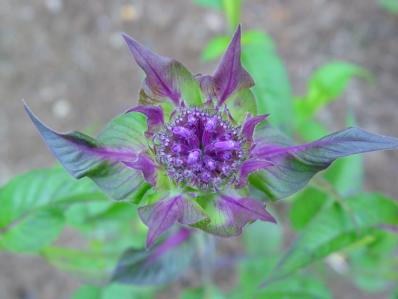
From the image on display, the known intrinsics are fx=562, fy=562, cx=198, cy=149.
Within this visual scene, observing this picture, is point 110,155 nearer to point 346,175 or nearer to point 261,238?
point 346,175

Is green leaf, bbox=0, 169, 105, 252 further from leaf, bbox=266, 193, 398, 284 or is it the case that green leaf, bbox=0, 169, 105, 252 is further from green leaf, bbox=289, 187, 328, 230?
green leaf, bbox=289, 187, 328, 230

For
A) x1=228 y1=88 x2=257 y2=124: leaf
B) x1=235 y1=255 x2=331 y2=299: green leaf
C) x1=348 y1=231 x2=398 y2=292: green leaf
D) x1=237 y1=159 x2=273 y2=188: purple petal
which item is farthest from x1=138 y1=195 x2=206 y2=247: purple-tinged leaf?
x1=348 y1=231 x2=398 y2=292: green leaf

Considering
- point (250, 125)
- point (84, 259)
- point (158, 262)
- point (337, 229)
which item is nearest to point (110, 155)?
point (250, 125)

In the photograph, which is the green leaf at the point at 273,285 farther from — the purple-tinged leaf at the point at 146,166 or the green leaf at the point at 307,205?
the purple-tinged leaf at the point at 146,166

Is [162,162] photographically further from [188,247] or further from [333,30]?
[333,30]

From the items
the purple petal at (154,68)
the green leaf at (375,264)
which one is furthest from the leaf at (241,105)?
the green leaf at (375,264)

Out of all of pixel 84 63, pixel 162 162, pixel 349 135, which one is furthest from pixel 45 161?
pixel 349 135

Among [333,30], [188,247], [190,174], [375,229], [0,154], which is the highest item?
[0,154]
